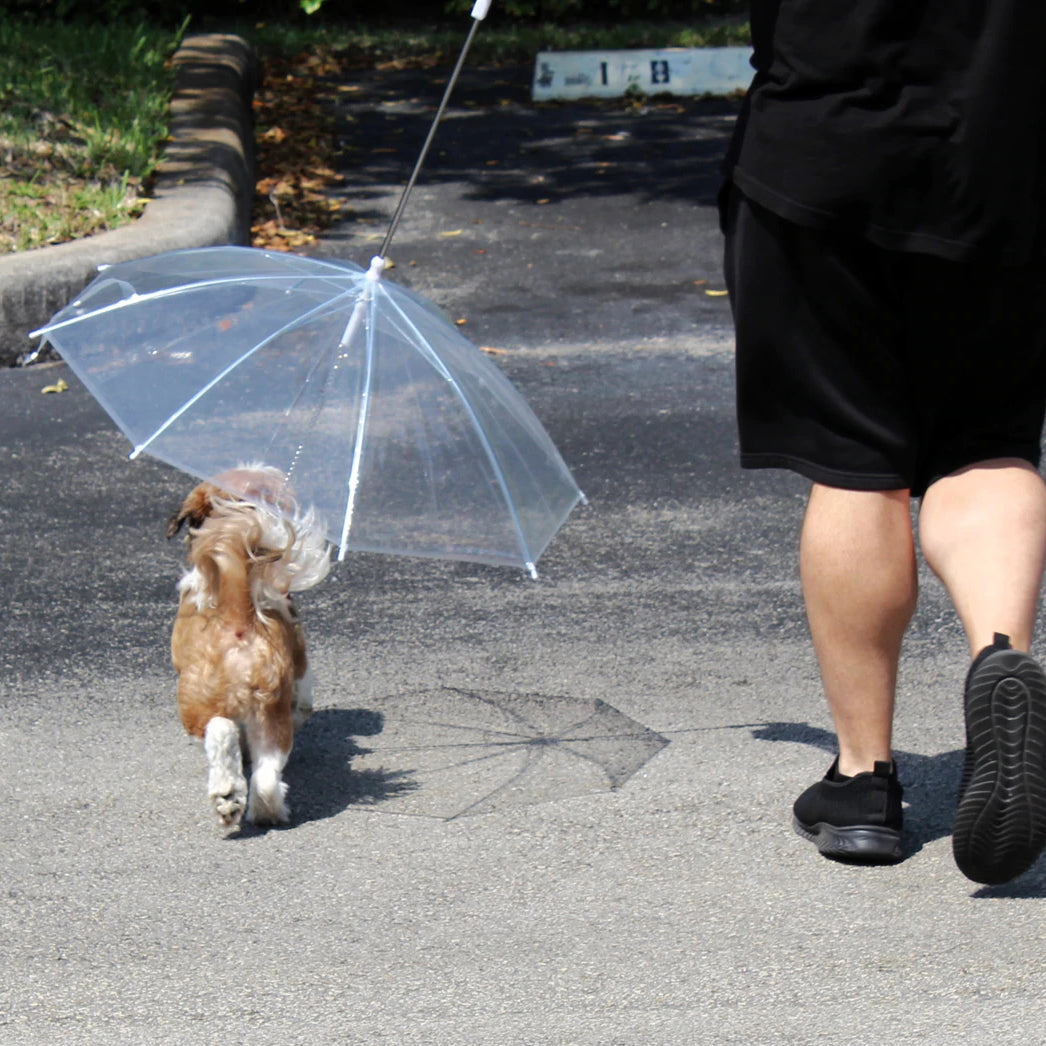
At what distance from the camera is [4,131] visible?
31.0 feet

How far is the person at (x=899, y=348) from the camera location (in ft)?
9.20

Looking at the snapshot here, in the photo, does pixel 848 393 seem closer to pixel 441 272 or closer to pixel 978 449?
pixel 978 449

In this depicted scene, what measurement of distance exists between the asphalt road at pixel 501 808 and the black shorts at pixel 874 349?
86 cm

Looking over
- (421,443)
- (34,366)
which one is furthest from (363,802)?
(34,366)

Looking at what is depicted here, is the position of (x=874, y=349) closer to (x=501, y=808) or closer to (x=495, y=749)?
(x=501, y=808)

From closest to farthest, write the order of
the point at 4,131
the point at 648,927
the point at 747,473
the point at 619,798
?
the point at 648,927 → the point at 619,798 → the point at 747,473 → the point at 4,131

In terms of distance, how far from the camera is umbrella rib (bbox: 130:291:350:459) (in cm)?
351

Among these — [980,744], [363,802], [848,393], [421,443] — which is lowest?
[363,802]

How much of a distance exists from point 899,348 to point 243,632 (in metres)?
1.52

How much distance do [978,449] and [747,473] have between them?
272 cm

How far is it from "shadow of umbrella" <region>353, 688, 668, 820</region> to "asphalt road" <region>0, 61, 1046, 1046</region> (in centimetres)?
1

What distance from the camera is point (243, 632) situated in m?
3.45

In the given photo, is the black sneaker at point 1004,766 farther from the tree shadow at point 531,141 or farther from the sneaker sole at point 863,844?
the tree shadow at point 531,141

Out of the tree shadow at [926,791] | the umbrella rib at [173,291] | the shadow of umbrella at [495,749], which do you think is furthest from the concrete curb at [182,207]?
the tree shadow at [926,791]
